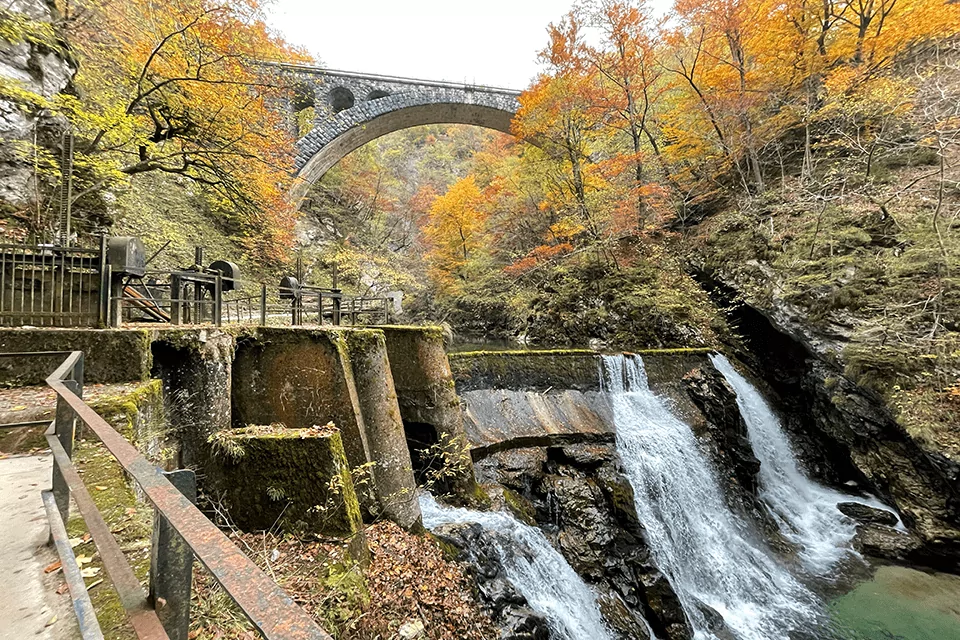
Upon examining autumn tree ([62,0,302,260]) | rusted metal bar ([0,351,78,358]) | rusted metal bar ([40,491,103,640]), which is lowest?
rusted metal bar ([40,491,103,640])

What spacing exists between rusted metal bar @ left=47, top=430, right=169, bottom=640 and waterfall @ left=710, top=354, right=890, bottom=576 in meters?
10.2

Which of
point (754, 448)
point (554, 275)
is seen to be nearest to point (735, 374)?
point (754, 448)

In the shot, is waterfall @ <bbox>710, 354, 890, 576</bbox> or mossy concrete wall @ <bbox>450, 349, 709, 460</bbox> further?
mossy concrete wall @ <bbox>450, 349, 709, 460</bbox>

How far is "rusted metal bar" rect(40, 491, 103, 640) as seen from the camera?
104 centimetres

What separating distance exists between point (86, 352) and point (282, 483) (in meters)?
2.23

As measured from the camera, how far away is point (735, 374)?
11133mm

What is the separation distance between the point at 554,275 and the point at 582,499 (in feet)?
36.5

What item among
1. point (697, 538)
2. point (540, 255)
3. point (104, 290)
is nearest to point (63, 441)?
point (104, 290)

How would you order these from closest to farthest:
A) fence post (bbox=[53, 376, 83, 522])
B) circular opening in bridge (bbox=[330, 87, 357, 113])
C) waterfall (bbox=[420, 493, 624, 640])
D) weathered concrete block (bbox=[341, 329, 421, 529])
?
fence post (bbox=[53, 376, 83, 522])
waterfall (bbox=[420, 493, 624, 640])
weathered concrete block (bbox=[341, 329, 421, 529])
circular opening in bridge (bbox=[330, 87, 357, 113])

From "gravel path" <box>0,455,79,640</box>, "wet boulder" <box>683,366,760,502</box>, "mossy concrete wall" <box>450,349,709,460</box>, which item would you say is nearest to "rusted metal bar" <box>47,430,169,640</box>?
"gravel path" <box>0,455,79,640</box>

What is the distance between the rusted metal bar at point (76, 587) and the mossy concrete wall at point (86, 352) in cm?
228

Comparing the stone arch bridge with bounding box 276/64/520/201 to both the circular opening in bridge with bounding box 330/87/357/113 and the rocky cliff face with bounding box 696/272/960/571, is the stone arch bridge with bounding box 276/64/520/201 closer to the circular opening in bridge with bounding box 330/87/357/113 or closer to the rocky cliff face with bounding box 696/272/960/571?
the circular opening in bridge with bounding box 330/87/357/113

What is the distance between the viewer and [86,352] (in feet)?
11.9

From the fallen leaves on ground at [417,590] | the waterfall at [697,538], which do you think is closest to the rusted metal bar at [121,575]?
the fallen leaves on ground at [417,590]
